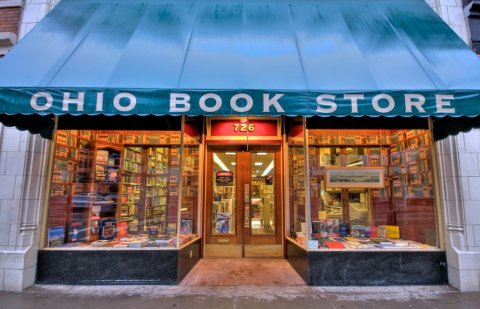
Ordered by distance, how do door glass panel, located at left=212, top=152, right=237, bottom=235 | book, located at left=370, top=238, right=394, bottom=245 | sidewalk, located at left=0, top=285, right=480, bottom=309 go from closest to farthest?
1. sidewalk, located at left=0, top=285, right=480, bottom=309
2. book, located at left=370, top=238, right=394, bottom=245
3. door glass panel, located at left=212, top=152, right=237, bottom=235

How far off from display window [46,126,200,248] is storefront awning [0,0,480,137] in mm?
1788

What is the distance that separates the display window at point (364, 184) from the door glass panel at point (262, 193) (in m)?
1.35

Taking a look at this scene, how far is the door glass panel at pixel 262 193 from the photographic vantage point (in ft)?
24.4

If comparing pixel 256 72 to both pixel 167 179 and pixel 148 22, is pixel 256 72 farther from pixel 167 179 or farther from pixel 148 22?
pixel 167 179

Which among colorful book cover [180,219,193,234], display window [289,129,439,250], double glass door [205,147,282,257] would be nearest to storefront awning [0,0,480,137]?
display window [289,129,439,250]

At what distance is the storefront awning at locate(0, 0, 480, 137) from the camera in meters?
3.98

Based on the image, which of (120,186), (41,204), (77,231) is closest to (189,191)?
(120,186)

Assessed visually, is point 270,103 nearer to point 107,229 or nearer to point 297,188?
point 297,188

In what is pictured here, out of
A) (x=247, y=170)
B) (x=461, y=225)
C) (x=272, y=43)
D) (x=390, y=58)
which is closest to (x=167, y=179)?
(x=247, y=170)

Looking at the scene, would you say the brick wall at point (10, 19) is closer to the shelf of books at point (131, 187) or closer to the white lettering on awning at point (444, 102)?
the shelf of books at point (131, 187)

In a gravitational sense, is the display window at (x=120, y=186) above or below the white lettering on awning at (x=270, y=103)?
below

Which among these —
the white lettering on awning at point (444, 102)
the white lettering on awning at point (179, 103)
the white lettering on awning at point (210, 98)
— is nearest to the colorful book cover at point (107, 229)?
the white lettering on awning at point (179, 103)

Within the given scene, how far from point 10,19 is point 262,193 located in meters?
6.65

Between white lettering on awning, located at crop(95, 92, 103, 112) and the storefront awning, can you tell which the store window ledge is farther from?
white lettering on awning, located at crop(95, 92, 103, 112)
